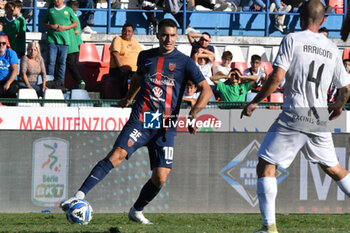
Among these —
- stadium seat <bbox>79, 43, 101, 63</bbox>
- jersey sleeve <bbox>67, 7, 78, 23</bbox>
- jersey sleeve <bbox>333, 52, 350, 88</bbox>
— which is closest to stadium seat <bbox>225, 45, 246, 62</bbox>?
stadium seat <bbox>79, 43, 101, 63</bbox>

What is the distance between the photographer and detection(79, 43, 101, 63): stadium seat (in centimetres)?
1630

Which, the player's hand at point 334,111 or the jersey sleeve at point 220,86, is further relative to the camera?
the jersey sleeve at point 220,86

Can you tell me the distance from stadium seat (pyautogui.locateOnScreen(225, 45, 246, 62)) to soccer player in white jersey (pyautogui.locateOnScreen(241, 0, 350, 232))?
1038cm

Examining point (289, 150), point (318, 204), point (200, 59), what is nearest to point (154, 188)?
Result: point (289, 150)

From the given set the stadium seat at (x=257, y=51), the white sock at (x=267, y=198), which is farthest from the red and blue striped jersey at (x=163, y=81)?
the stadium seat at (x=257, y=51)

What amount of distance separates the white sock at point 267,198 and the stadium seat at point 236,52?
416 inches

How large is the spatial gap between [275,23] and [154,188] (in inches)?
453

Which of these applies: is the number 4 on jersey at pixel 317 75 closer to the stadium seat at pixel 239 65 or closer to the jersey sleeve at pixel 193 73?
the jersey sleeve at pixel 193 73

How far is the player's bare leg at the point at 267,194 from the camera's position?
667 centimetres

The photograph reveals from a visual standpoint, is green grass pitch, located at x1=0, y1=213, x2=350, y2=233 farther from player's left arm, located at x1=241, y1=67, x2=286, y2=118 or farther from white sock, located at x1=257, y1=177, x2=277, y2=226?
Answer: player's left arm, located at x1=241, y1=67, x2=286, y2=118

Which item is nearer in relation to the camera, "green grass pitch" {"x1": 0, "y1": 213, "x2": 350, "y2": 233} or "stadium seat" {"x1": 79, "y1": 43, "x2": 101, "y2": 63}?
"green grass pitch" {"x1": 0, "y1": 213, "x2": 350, "y2": 233}

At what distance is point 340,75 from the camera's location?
22.8ft

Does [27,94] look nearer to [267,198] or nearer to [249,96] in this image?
[249,96]

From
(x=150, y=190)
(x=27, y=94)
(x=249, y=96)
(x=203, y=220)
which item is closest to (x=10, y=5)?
(x=27, y=94)
